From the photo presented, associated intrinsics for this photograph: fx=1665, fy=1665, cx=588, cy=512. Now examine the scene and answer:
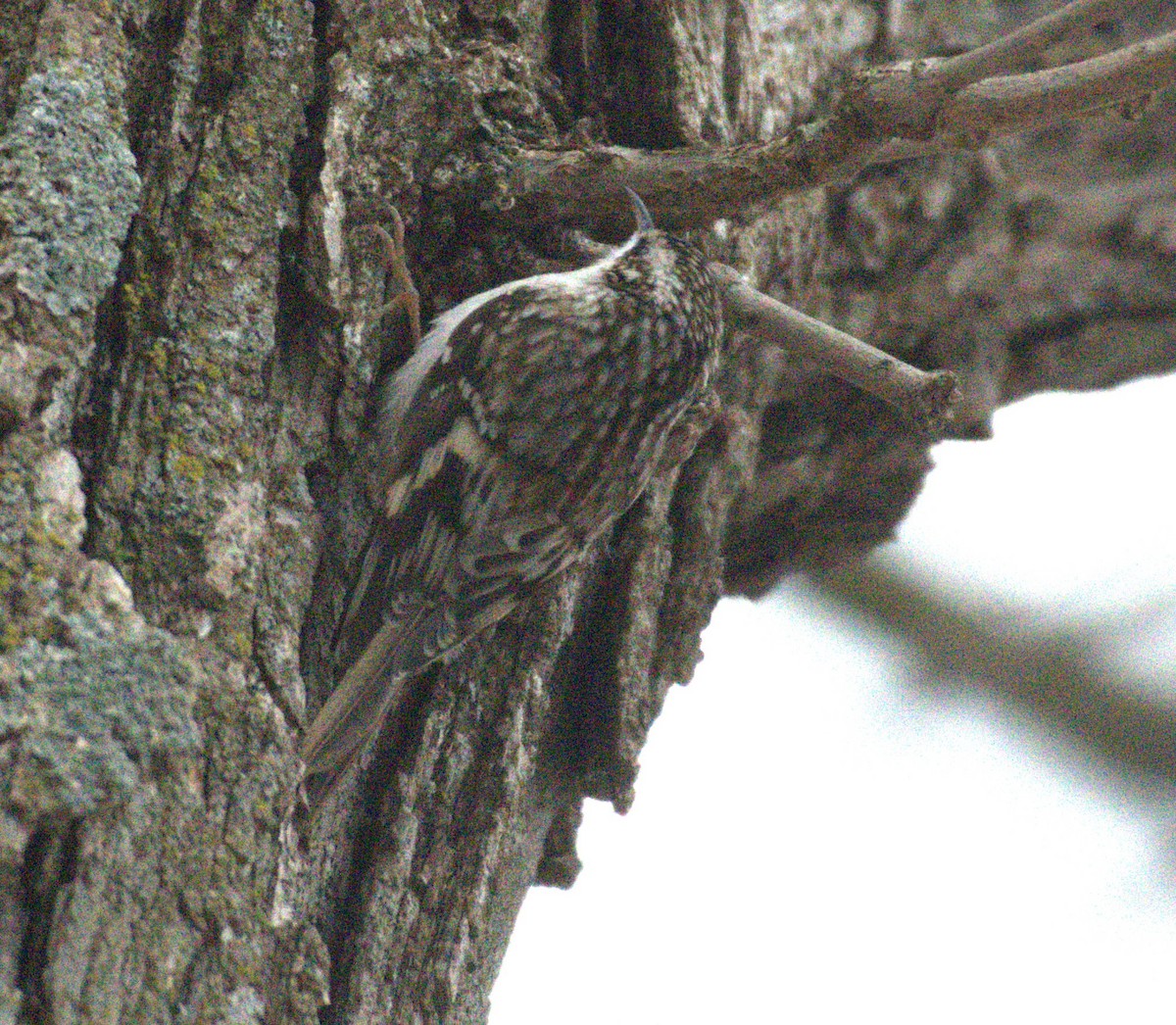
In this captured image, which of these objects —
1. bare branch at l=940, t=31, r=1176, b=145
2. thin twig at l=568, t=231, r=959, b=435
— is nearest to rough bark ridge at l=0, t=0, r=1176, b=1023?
thin twig at l=568, t=231, r=959, b=435

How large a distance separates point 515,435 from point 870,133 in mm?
718

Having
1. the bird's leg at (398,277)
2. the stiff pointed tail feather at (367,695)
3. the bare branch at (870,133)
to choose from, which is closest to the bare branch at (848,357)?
the bare branch at (870,133)

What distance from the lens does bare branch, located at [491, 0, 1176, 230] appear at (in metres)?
1.50

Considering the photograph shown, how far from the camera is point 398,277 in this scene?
2039mm

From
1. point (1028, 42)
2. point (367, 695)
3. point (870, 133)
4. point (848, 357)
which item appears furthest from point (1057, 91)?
point (367, 695)

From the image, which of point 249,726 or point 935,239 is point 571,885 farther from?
point 935,239

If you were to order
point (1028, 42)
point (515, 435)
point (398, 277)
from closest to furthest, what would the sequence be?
point (1028, 42), point (398, 277), point (515, 435)

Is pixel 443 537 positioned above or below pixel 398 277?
below

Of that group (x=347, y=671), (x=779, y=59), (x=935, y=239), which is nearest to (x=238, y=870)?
(x=347, y=671)

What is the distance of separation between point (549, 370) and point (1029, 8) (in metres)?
1.38

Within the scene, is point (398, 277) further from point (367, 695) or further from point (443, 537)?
point (367, 695)

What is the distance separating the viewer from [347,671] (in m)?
1.85

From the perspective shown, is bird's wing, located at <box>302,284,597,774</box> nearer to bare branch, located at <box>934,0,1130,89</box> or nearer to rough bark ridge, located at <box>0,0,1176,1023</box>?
rough bark ridge, located at <box>0,0,1176,1023</box>

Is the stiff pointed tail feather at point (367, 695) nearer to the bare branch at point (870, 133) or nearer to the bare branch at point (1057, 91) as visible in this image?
the bare branch at point (870, 133)
